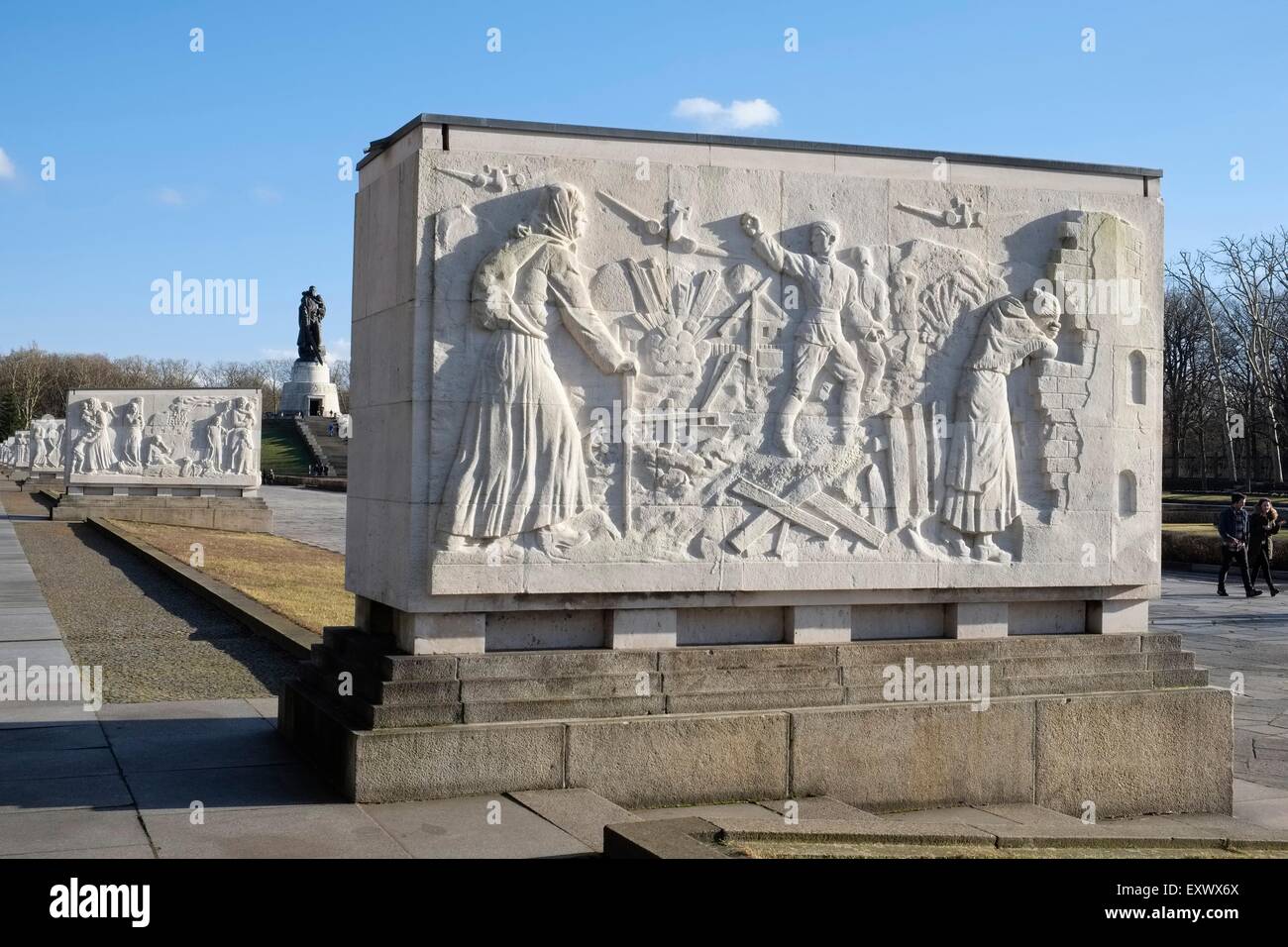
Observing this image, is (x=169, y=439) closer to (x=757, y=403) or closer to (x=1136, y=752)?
(x=757, y=403)

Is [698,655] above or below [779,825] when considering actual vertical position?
above

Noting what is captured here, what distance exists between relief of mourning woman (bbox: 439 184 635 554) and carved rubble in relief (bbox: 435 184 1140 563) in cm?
1

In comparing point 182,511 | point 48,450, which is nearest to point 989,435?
point 182,511

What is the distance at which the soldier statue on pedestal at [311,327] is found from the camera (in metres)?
77.4

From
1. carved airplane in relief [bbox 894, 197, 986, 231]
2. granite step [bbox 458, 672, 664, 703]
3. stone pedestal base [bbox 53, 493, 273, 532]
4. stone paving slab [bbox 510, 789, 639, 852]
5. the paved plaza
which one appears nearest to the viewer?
the paved plaza

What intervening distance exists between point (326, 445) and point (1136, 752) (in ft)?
212

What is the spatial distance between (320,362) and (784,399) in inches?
3023

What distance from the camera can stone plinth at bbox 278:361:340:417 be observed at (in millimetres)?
78062

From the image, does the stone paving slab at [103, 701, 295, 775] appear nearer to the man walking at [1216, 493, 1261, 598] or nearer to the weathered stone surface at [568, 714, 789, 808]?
the weathered stone surface at [568, 714, 789, 808]

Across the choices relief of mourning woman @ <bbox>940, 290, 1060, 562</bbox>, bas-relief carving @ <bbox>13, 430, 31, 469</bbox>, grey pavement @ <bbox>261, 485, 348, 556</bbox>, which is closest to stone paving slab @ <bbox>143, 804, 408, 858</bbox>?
relief of mourning woman @ <bbox>940, 290, 1060, 562</bbox>

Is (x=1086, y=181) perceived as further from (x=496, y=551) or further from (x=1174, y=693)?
(x=496, y=551)

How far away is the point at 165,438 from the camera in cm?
2958

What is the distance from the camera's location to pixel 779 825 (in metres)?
5.54
